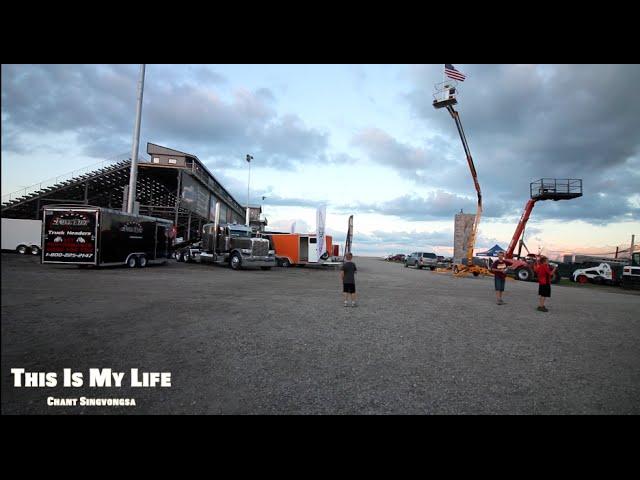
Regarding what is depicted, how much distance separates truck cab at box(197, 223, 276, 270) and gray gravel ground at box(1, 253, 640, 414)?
12.4m

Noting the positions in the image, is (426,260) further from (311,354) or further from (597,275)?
(311,354)

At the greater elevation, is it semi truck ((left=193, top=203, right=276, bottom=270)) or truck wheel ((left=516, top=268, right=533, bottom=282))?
semi truck ((left=193, top=203, right=276, bottom=270))

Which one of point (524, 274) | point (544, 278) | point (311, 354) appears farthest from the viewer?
point (524, 274)

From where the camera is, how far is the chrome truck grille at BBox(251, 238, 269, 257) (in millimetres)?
20969

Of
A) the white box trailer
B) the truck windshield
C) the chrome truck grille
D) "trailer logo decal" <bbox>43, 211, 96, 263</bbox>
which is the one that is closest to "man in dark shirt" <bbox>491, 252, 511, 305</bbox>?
"trailer logo decal" <bbox>43, 211, 96, 263</bbox>

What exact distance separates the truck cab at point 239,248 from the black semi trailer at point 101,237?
3.97m

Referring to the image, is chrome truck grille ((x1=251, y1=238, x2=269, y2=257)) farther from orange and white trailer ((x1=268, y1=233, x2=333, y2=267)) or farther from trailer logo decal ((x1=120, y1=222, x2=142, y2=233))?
trailer logo decal ((x1=120, y1=222, x2=142, y2=233))

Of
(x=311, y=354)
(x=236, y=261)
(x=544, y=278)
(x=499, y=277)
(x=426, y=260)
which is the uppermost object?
(x=544, y=278)

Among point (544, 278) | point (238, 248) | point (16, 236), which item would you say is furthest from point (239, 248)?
point (16, 236)

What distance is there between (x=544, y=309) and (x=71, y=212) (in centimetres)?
1230

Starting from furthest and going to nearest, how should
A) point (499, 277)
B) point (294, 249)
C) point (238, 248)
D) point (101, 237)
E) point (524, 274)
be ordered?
point (294, 249), point (524, 274), point (238, 248), point (101, 237), point (499, 277)

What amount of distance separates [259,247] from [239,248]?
146cm

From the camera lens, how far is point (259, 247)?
21.3m

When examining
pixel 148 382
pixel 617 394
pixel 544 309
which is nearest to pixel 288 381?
pixel 148 382
